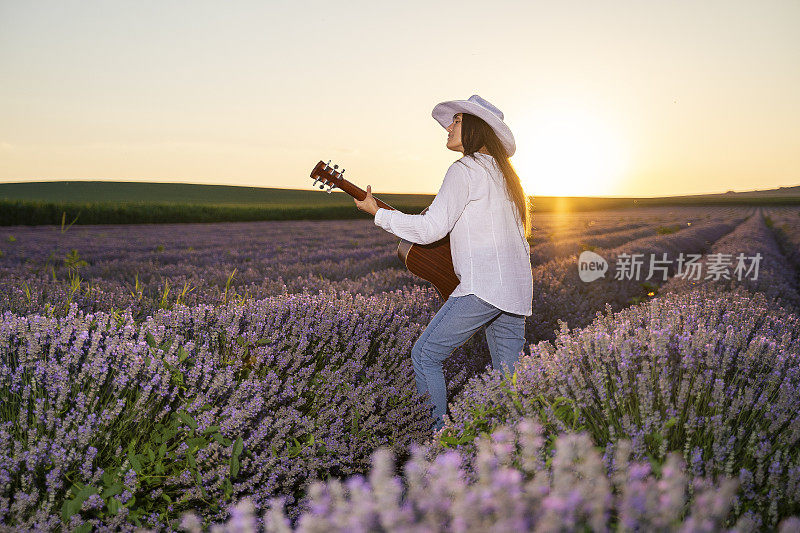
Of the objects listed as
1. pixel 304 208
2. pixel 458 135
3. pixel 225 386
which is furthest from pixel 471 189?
pixel 304 208

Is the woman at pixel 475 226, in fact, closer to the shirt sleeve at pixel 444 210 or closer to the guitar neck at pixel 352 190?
the shirt sleeve at pixel 444 210

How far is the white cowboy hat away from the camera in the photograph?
2.73m

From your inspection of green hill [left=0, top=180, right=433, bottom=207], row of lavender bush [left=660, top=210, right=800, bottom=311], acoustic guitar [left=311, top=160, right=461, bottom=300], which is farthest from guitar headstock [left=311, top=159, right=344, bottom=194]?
green hill [left=0, top=180, right=433, bottom=207]

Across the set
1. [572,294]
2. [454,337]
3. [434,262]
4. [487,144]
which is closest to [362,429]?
[454,337]

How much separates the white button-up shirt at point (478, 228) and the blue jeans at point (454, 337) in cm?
8

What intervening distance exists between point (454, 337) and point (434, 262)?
585 mm

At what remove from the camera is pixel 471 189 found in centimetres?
266

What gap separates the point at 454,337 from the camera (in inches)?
111

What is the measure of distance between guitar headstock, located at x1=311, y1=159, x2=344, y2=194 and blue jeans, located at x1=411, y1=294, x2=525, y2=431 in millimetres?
1076

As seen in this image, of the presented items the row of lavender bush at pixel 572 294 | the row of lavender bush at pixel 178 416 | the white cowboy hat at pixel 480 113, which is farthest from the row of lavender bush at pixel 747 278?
the row of lavender bush at pixel 178 416

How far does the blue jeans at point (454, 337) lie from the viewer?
2.79 metres

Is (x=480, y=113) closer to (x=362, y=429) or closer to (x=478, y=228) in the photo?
(x=478, y=228)

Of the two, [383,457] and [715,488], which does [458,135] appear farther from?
[383,457]

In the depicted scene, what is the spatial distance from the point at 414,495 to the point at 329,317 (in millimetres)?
2212
